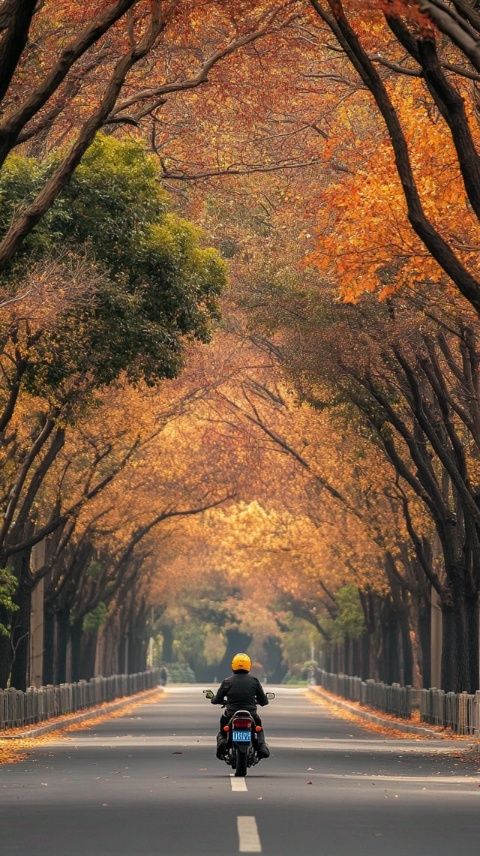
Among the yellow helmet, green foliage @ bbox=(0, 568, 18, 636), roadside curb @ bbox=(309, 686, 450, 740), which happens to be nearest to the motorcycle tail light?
the yellow helmet

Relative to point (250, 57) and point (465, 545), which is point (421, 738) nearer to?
point (465, 545)

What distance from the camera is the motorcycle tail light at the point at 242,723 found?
22.7m

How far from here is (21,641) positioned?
47594 mm

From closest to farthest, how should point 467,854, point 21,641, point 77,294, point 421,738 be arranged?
1. point 467,854
2. point 77,294
3. point 421,738
4. point 21,641

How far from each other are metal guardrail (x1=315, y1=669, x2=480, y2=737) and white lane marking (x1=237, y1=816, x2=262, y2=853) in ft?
67.9

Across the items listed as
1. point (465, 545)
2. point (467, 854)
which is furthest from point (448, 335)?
point (467, 854)

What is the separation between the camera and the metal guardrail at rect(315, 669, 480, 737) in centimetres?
4106

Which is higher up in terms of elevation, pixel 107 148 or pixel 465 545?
pixel 107 148

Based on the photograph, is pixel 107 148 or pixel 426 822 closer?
pixel 426 822

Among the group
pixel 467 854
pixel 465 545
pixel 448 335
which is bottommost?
pixel 467 854

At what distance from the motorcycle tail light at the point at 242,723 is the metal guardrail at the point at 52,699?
19673 mm

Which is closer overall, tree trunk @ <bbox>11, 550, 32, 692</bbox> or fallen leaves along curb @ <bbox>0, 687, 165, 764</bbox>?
fallen leaves along curb @ <bbox>0, 687, 165, 764</bbox>

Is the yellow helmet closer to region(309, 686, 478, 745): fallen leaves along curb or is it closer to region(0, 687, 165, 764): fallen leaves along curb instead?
region(0, 687, 165, 764): fallen leaves along curb

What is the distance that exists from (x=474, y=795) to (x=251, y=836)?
21.7 ft
